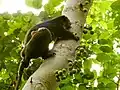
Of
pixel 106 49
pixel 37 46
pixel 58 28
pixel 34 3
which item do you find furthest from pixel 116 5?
pixel 37 46

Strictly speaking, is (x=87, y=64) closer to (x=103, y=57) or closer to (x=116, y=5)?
(x=103, y=57)

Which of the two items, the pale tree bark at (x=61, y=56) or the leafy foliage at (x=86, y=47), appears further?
the leafy foliage at (x=86, y=47)

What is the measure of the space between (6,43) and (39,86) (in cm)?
101

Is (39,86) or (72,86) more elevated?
(72,86)

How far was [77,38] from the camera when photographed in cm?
146

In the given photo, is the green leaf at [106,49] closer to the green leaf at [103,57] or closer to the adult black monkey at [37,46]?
the green leaf at [103,57]

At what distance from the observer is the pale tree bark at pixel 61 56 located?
1128mm

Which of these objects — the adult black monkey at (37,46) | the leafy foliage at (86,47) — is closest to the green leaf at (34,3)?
the leafy foliage at (86,47)

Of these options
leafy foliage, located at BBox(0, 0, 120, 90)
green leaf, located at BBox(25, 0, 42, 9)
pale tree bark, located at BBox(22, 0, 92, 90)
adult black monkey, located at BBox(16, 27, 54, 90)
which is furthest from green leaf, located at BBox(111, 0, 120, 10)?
adult black monkey, located at BBox(16, 27, 54, 90)

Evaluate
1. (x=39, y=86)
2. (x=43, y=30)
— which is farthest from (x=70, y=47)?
(x=39, y=86)

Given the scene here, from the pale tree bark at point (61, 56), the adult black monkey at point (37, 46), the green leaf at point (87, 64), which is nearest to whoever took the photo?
the pale tree bark at point (61, 56)

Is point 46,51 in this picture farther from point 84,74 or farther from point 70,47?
point 84,74

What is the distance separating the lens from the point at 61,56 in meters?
1.31

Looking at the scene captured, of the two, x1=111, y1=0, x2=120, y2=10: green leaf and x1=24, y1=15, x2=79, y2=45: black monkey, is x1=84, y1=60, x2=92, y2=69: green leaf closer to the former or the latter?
x1=24, y1=15, x2=79, y2=45: black monkey
